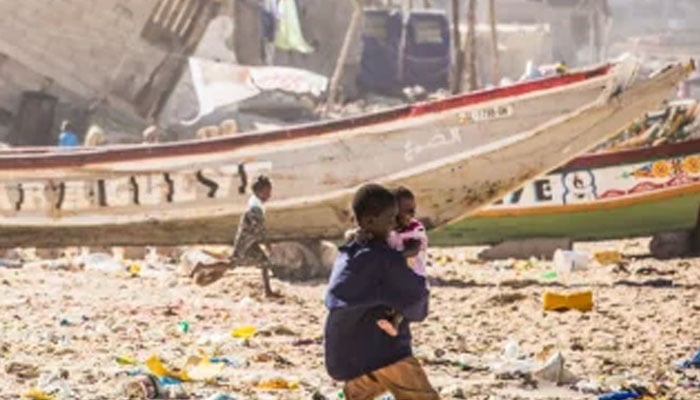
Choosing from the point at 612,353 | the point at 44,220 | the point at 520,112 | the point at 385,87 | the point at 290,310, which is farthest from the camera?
the point at 385,87

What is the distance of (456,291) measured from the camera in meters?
12.9

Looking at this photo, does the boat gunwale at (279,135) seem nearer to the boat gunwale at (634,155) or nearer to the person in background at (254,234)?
the person in background at (254,234)

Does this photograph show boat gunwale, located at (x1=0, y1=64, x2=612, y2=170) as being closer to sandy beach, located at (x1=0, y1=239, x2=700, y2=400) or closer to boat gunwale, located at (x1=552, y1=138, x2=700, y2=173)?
sandy beach, located at (x1=0, y1=239, x2=700, y2=400)

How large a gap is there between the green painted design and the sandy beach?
126cm

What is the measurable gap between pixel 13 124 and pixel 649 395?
1861 cm

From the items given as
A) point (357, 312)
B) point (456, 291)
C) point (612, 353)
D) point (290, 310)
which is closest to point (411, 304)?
point (357, 312)

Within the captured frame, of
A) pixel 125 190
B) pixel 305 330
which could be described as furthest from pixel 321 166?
pixel 305 330

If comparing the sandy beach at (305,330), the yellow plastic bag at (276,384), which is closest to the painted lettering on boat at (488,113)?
the sandy beach at (305,330)

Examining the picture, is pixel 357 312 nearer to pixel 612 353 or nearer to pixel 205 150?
pixel 612 353

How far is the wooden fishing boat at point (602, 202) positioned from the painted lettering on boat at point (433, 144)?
7.44ft

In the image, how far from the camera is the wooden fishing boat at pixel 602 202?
1609 cm

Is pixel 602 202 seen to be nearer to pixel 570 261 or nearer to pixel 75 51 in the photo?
pixel 570 261

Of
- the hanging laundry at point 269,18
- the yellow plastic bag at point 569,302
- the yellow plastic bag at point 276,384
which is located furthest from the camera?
the hanging laundry at point 269,18

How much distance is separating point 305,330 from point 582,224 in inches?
265
